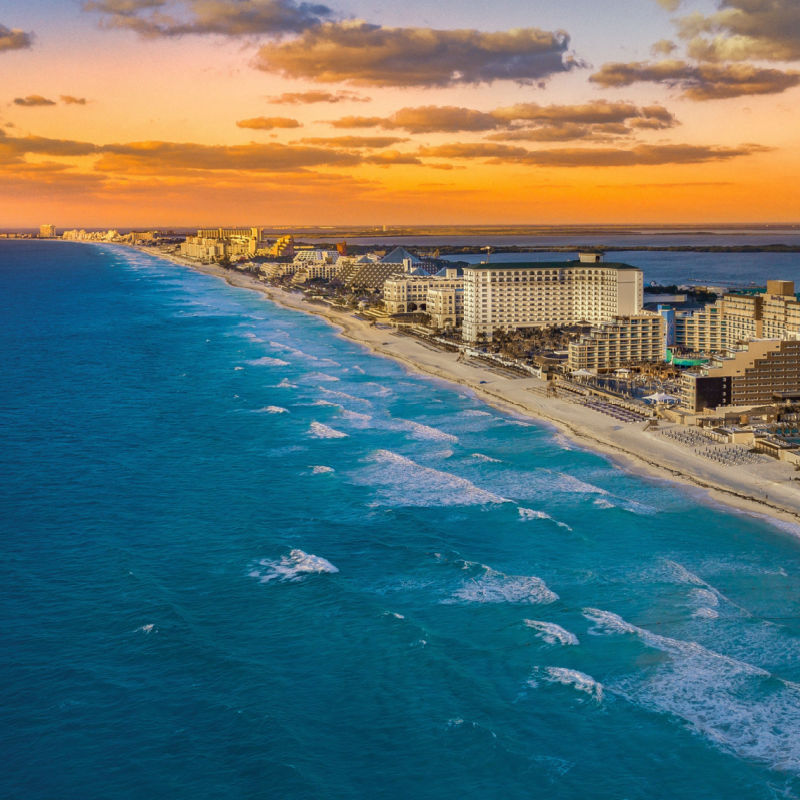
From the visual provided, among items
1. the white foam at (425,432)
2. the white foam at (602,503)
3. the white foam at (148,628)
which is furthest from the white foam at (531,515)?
the white foam at (148,628)

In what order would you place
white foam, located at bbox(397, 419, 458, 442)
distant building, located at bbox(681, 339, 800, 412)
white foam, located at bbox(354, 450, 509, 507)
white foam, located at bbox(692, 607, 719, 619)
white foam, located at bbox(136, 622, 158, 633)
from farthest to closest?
distant building, located at bbox(681, 339, 800, 412), white foam, located at bbox(397, 419, 458, 442), white foam, located at bbox(354, 450, 509, 507), white foam, located at bbox(692, 607, 719, 619), white foam, located at bbox(136, 622, 158, 633)

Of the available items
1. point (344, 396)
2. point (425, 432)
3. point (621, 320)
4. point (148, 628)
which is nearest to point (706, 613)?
point (148, 628)

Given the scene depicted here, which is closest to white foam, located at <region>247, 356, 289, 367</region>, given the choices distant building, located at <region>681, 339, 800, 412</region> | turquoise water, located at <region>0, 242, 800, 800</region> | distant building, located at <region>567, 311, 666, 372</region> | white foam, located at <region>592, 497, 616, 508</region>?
distant building, located at <region>567, 311, 666, 372</region>

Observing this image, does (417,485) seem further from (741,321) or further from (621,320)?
→ (741,321)

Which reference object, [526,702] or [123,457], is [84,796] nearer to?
[526,702]

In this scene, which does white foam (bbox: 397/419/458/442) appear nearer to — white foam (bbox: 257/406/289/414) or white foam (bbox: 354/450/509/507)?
white foam (bbox: 354/450/509/507)

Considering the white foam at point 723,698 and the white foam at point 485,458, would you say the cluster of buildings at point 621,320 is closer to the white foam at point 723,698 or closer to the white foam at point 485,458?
the white foam at point 485,458
